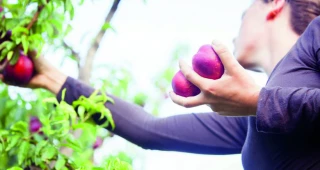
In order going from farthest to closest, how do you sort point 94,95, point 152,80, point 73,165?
point 152,80
point 94,95
point 73,165

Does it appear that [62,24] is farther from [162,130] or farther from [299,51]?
[299,51]

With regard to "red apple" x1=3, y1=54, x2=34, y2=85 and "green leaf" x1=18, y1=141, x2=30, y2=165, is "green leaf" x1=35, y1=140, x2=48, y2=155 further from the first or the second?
"red apple" x1=3, y1=54, x2=34, y2=85

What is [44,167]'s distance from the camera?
1151 mm

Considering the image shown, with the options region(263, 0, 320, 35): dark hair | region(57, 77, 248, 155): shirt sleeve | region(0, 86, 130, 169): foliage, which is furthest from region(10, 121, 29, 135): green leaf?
region(263, 0, 320, 35): dark hair

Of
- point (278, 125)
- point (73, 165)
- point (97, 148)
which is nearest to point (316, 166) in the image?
point (278, 125)

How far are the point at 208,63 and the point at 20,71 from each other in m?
0.53

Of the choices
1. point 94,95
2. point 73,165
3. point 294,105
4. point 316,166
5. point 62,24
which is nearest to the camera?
point 294,105

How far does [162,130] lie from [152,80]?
1.00m

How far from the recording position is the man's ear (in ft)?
4.19

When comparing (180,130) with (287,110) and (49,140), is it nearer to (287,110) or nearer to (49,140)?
(49,140)

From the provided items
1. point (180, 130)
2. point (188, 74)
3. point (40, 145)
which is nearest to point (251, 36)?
point (180, 130)

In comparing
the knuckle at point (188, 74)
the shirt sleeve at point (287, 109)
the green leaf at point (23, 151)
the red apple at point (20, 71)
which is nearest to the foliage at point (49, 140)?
the green leaf at point (23, 151)

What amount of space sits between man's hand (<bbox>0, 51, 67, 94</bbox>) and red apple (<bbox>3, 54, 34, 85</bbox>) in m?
0.03

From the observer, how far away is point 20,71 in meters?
1.31
